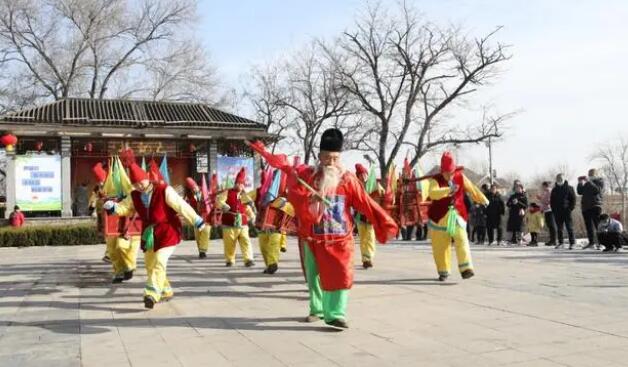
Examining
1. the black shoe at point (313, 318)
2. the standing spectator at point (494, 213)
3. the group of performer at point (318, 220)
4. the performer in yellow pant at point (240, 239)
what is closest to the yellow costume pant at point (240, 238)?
the performer in yellow pant at point (240, 239)

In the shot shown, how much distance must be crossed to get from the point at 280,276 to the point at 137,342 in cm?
449

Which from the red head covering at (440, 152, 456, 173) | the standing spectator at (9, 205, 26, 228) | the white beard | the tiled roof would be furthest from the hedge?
the white beard

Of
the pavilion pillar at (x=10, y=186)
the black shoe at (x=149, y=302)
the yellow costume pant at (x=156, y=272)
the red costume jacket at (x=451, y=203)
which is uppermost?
the pavilion pillar at (x=10, y=186)

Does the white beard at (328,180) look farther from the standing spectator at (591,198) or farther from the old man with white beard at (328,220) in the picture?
the standing spectator at (591,198)

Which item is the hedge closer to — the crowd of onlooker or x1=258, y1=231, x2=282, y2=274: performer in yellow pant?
x1=258, y1=231, x2=282, y2=274: performer in yellow pant

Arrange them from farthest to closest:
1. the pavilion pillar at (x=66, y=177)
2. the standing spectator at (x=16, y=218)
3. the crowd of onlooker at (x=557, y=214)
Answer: the pavilion pillar at (x=66, y=177)
the standing spectator at (x=16, y=218)
the crowd of onlooker at (x=557, y=214)

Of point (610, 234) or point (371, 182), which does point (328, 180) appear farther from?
point (610, 234)

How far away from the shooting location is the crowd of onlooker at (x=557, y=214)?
41.4 feet

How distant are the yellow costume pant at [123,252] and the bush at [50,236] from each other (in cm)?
992

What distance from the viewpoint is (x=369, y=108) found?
32.5 meters

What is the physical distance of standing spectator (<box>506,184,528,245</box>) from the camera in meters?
15.1

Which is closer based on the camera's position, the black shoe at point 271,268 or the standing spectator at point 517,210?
the black shoe at point 271,268

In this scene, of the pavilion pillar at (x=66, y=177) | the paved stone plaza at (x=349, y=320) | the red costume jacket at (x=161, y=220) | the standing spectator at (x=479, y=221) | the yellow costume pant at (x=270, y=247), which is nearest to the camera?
the paved stone plaza at (x=349, y=320)

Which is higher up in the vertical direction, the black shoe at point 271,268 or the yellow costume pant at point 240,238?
the yellow costume pant at point 240,238
